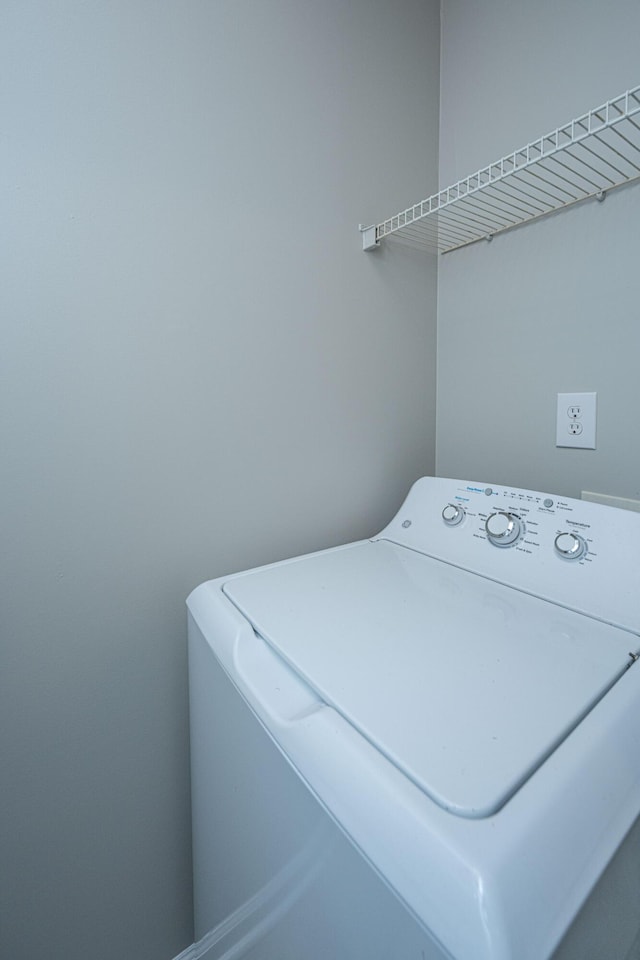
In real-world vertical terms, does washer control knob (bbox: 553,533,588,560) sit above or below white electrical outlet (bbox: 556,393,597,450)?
below

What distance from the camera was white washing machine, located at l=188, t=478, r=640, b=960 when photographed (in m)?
0.36

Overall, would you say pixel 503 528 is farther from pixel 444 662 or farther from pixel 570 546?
pixel 444 662

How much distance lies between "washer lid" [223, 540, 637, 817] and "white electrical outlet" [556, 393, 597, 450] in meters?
0.45

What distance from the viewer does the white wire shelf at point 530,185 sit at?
2.86 ft

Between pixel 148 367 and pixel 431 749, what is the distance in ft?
2.60

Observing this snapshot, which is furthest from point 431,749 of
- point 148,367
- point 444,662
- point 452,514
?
point 148,367

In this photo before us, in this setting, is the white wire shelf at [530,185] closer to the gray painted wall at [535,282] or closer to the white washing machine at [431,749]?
the gray painted wall at [535,282]

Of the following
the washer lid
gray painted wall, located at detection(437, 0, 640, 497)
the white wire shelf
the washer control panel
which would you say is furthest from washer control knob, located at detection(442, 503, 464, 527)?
the white wire shelf

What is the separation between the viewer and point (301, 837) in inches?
19.2

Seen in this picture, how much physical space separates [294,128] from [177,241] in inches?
16.4

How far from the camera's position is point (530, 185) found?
0.92m

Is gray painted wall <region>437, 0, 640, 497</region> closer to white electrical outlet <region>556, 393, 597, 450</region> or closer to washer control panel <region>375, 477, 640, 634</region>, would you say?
white electrical outlet <region>556, 393, 597, 450</region>

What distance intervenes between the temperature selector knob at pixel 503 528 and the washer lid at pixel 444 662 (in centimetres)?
9

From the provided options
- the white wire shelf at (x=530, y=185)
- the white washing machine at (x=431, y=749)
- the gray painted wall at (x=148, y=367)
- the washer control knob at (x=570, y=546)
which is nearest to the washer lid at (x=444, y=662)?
the white washing machine at (x=431, y=749)
